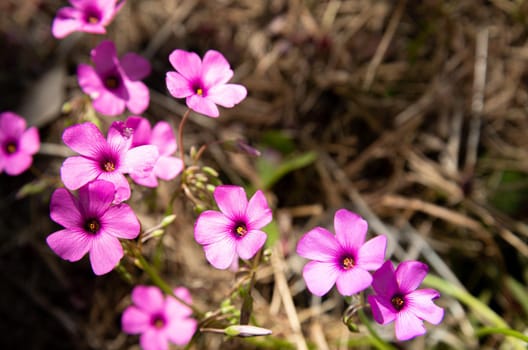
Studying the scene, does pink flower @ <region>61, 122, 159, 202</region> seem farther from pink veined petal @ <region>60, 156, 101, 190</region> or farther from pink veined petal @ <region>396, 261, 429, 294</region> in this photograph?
pink veined petal @ <region>396, 261, 429, 294</region>

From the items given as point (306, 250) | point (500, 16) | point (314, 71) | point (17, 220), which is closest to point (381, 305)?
point (306, 250)

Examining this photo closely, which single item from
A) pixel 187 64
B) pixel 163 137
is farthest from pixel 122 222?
pixel 187 64

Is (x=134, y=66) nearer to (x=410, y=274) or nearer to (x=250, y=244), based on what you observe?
(x=250, y=244)

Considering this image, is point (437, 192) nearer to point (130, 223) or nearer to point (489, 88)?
point (489, 88)

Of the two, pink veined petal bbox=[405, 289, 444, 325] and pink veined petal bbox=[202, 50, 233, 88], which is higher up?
pink veined petal bbox=[202, 50, 233, 88]

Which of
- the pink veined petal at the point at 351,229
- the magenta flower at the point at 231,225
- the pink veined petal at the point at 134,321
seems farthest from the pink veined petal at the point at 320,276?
the pink veined petal at the point at 134,321

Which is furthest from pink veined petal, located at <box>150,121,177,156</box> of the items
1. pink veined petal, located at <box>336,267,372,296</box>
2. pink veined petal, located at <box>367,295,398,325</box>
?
pink veined petal, located at <box>367,295,398,325</box>
